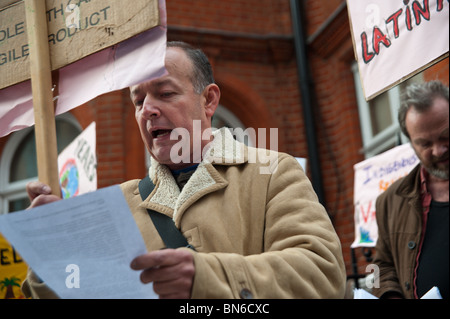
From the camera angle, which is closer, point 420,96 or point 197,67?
point 197,67

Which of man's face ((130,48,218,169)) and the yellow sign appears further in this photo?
the yellow sign

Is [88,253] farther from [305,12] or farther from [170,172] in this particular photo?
[305,12]

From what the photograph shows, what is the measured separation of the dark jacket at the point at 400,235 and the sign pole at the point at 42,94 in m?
2.20

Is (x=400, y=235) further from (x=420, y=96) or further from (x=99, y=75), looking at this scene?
(x=99, y=75)

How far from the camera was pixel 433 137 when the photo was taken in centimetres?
349

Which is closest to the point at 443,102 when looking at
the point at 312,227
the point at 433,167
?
the point at 433,167

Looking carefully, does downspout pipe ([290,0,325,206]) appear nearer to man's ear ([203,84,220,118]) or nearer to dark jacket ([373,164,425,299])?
dark jacket ([373,164,425,299])

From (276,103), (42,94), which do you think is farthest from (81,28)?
(276,103)

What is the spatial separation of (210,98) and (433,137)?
172 cm

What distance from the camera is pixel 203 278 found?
4.85ft

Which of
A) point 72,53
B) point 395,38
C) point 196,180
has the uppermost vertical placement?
point 395,38

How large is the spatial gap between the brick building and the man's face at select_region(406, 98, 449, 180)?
11.4 feet

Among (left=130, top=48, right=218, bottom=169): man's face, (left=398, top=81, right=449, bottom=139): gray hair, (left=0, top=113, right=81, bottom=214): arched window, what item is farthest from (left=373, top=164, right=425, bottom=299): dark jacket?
(left=0, top=113, right=81, bottom=214): arched window

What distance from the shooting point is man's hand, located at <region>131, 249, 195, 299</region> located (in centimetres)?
140
